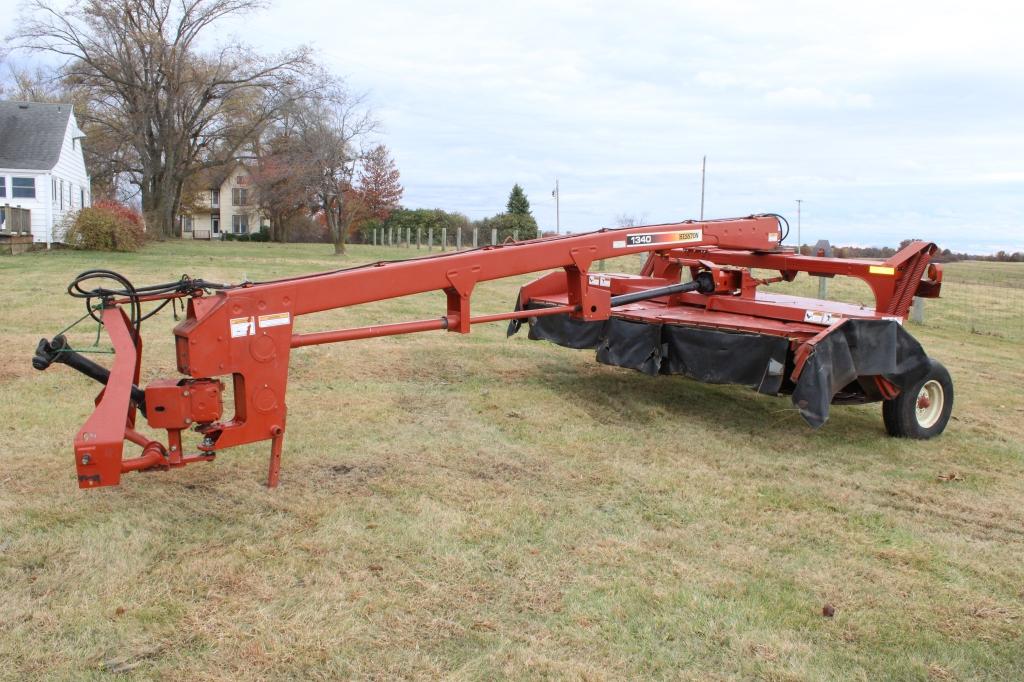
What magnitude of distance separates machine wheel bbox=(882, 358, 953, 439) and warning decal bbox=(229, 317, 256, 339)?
16.4 feet

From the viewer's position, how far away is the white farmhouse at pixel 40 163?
30578mm

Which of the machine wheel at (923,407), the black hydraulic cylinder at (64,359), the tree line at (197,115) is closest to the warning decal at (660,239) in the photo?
the machine wheel at (923,407)

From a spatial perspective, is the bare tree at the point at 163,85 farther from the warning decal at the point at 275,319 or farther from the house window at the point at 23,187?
the warning decal at the point at 275,319

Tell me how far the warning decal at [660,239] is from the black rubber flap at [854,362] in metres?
1.34

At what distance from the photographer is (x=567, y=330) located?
26.1 feet

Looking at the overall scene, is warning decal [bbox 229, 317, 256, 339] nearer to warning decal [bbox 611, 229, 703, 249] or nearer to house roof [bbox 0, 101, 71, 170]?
warning decal [bbox 611, 229, 703, 249]

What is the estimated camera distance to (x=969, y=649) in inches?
144

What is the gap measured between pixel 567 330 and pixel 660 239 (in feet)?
5.33

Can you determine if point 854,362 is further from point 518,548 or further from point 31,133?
point 31,133

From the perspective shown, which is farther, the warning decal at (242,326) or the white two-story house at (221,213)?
the white two-story house at (221,213)

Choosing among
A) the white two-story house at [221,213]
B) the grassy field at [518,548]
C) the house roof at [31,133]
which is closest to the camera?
the grassy field at [518,548]

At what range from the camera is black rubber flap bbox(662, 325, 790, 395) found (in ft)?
21.1

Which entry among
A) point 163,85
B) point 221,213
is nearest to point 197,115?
point 163,85

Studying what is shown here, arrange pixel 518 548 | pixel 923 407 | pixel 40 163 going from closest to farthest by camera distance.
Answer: pixel 518 548 < pixel 923 407 < pixel 40 163
